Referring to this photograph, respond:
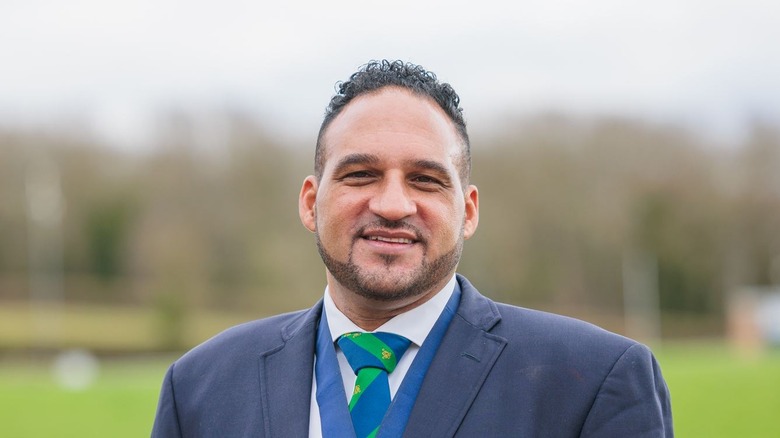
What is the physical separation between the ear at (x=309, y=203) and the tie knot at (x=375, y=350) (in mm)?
364

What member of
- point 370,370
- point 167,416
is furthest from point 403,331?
point 167,416

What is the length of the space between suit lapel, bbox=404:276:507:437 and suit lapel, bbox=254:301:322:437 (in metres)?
0.33

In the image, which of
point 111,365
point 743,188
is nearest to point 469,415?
point 111,365

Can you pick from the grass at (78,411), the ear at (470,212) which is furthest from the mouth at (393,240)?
the grass at (78,411)

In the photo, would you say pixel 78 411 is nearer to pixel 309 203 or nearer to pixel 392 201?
pixel 309 203

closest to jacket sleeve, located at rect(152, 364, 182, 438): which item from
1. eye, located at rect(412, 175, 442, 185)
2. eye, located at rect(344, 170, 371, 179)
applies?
eye, located at rect(344, 170, 371, 179)

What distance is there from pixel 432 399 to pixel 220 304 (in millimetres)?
55521

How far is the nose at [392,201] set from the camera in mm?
2717

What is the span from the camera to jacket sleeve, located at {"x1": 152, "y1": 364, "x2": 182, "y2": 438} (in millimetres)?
3029

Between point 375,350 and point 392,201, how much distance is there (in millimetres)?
426

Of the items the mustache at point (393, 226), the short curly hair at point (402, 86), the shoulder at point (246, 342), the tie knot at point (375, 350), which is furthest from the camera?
the shoulder at point (246, 342)

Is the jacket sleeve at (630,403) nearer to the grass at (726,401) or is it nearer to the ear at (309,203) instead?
the ear at (309,203)

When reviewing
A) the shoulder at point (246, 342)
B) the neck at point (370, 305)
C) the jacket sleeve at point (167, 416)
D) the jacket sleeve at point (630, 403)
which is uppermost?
the neck at point (370, 305)

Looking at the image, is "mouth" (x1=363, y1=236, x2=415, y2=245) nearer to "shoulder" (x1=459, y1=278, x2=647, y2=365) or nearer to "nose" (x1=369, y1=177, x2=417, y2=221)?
"nose" (x1=369, y1=177, x2=417, y2=221)
